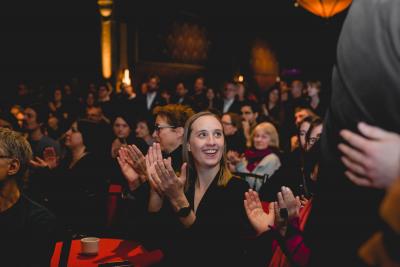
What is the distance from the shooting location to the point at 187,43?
14.3m

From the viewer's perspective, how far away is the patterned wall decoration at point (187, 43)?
13672 millimetres

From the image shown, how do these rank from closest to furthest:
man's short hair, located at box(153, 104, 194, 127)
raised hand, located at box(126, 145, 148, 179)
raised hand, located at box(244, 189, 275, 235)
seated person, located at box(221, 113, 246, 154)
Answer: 1. raised hand, located at box(244, 189, 275, 235)
2. raised hand, located at box(126, 145, 148, 179)
3. man's short hair, located at box(153, 104, 194, 127)
4. seated person, located at box(221, 113, 246, 154)

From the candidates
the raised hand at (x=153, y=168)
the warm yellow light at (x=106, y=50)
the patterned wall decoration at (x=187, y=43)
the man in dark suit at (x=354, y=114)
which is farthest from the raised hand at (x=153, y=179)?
the patterned wall decoration at (x=187, y=43)

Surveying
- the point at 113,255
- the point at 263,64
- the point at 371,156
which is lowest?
the point at 113,255

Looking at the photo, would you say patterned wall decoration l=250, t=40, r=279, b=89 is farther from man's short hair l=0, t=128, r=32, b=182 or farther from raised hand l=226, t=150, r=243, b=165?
man's short hair l=0, t=128, r=32, b=182

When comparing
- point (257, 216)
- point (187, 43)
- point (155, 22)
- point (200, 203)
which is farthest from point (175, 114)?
point (187, 43)

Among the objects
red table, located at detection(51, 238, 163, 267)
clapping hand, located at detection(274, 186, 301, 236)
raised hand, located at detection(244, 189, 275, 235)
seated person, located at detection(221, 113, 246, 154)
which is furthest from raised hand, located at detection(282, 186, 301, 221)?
seated person, located at detection(221, 113, 246, 154)

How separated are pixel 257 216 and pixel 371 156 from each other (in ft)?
3.31

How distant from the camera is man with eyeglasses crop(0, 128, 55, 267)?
2256 mm

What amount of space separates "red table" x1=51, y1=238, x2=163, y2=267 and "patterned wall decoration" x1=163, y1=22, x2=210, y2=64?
11043 millimetres

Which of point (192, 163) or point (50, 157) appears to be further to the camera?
point (50, 157)

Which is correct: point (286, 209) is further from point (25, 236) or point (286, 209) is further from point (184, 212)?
point (25, 236)

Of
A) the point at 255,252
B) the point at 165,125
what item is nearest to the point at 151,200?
the point at 255,252

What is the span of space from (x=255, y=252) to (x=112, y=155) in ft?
10.4
